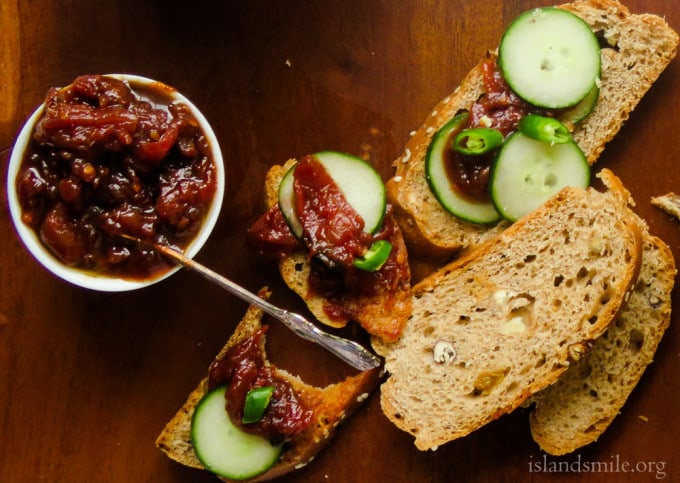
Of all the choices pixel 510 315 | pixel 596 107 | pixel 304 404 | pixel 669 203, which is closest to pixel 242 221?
pixel 304 404

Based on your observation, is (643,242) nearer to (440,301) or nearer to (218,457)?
(440,301)

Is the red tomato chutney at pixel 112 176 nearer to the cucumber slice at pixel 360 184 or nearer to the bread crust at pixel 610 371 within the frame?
the cucumber slice at pixel 360 184

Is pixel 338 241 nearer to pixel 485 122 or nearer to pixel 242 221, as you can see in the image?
pixel 242 221

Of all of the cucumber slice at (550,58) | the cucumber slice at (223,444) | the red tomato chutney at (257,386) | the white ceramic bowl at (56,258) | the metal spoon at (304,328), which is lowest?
the cucumber slice at (223,444)

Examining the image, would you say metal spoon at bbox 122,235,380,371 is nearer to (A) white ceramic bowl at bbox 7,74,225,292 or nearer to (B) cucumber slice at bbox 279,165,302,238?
A: (A) white ceramic bowl at bbox 7,74,225,292

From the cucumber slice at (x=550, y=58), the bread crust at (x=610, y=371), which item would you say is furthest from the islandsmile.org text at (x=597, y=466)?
the cucumber slice at (x=550, y=58)
